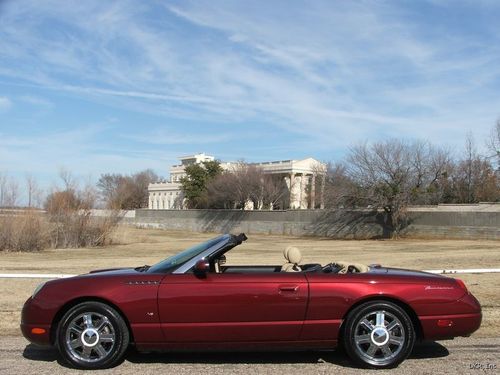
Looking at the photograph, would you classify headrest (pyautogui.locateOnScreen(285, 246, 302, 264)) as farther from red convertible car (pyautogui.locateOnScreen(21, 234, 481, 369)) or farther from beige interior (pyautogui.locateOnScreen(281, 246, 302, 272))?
red convertible car (pyautogui.locateOnScreen(21, 234, 481, 369))

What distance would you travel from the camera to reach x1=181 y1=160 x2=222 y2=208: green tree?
94438 millimetres

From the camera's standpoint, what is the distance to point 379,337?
5590 millimetres

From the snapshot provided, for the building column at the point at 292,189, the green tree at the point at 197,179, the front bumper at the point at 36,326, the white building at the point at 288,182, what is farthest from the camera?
the green tree at the point at 197,179

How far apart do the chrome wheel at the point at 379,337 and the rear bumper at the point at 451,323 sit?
0.26 metres

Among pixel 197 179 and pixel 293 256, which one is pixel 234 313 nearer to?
pixel 293 256

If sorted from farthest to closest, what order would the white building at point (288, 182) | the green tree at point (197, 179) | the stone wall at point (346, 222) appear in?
the green tree at point (197, 179) < the white building at point (288, 182) < the stone wall at point (346, 222)

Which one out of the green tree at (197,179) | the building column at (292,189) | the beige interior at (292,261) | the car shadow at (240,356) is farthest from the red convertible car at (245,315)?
the green tree at (197,179)

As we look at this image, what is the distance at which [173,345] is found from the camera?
18.4 ft

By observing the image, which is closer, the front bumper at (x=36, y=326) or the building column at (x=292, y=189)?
the front bumper at (x=36, y=326)

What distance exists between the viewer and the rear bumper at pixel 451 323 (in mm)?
5602

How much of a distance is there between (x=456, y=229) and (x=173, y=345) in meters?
40.5

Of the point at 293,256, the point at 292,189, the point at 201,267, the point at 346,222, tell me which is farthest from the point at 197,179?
the point at 201,267

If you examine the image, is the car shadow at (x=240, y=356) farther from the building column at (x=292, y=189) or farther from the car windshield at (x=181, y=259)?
the building column at (x=292, y=189)

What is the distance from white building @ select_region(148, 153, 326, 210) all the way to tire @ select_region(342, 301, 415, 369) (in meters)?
62.8
